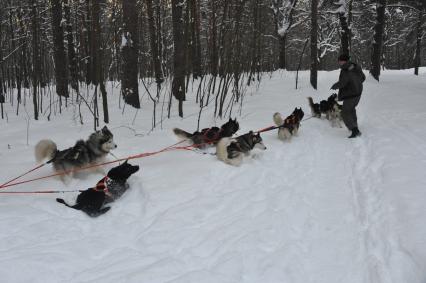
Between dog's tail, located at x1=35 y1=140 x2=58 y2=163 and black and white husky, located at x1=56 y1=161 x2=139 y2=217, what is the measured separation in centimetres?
106

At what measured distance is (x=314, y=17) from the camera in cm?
1448

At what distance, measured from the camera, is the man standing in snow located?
28.5ft

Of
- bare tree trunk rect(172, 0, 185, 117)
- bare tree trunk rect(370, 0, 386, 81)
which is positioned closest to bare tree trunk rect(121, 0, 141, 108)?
bare tree trunk rect(172, 0, 185, 117)

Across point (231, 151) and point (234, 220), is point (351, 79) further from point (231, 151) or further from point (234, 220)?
point (234, 220)

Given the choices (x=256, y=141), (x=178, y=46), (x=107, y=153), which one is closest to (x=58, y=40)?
(x=178, y=46)

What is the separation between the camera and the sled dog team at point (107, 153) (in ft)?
14.6

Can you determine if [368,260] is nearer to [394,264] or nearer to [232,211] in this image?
[394,264]

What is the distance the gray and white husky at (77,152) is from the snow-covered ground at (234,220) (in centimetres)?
27

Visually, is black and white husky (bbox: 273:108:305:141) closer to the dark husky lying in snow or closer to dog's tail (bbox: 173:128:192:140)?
the dark husky lying in snow

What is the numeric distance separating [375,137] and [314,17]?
302 inches

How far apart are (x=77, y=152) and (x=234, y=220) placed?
101 inches

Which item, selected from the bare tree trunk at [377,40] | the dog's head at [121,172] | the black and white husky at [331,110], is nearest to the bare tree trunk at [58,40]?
the black and white husky at [331,110]

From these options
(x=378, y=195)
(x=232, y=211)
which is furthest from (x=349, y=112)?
(x=232, y=211)

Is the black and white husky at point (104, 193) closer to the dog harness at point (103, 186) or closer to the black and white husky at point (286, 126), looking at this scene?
the dog harness at point (103, 186)
